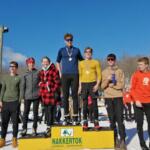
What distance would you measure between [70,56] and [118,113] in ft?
5.72

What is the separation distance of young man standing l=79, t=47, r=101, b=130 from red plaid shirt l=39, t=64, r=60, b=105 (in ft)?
1.92

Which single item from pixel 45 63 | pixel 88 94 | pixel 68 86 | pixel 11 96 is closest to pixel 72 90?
pixel 68 86

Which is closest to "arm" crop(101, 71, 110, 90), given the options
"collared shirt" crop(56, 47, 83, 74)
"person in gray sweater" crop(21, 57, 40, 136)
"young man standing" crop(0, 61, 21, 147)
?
"collared shirt" crop(56, 47, 83, 74)

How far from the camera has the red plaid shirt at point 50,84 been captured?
8.05 metres

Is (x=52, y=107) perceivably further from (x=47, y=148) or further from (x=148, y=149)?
(x=148, y=149)

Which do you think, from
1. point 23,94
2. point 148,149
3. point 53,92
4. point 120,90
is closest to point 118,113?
point 120,90

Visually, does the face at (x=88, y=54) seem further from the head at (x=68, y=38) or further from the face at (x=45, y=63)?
the face at (x=45, y=63)

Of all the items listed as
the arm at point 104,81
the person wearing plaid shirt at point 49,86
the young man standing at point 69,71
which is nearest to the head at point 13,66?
the person wearing plaid shirt at point 49,86

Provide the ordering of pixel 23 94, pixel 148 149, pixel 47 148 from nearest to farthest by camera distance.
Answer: pixel 148 149
pixel 47 148
pixel 23 94

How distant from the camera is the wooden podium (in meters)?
7.66

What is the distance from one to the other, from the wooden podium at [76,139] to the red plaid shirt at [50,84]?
756 mm

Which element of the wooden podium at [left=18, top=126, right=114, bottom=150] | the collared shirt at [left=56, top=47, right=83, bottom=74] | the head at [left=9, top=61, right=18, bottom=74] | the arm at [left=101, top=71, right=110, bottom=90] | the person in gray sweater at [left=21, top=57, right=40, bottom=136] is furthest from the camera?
the head at [left=9, top=61, right=18, bottom=74]

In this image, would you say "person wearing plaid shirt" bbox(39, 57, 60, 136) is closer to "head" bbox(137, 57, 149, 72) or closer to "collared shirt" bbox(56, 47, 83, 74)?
"collared shirt" bbox(56, 47, 83, 74)

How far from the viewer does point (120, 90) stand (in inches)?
311
